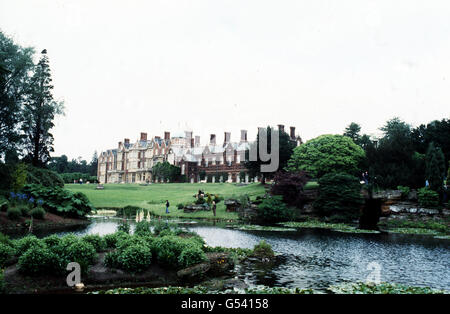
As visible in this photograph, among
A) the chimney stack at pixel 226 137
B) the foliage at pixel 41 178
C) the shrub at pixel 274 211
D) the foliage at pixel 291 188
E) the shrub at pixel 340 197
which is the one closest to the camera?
the foliage at pixel 41 178

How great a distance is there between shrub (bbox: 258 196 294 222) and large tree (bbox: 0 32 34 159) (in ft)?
84.0

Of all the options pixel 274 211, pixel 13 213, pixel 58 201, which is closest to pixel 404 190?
pixel 274 211

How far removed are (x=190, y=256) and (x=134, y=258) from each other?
1901 mm

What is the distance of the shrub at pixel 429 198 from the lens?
3406 cm

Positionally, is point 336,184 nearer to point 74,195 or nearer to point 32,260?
point 74,195

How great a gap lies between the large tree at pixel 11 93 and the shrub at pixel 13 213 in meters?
11.9

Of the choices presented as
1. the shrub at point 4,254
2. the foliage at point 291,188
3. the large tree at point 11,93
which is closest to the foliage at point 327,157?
the foliage at point 291,188

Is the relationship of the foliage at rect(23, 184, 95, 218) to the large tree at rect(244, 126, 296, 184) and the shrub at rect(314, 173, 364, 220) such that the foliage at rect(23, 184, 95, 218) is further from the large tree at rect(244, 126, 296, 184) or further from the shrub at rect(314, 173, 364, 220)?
the large tree at rect(244, 126, 296, 184)

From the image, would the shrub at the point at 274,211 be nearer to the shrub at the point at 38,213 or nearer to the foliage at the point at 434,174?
the foliage at the point at 434,174

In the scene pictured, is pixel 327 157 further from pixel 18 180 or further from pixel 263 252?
pixel 18 180

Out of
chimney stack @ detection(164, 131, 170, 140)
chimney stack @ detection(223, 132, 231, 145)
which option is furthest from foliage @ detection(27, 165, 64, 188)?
chimney stack @ detection(164, 131, 170, 140)

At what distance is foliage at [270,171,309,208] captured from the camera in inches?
1620

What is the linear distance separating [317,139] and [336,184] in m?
18.7
